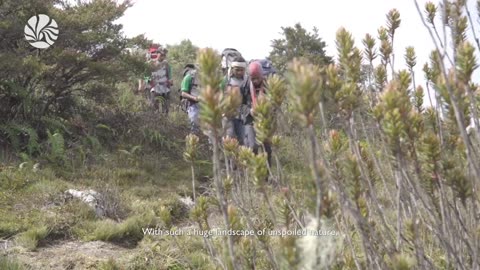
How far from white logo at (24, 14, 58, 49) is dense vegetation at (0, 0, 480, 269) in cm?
11

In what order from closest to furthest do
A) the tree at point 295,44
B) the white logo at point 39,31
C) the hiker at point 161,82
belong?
the white logo at point 39,31 < the hiker at point 161,82 < the tree at point 295,44

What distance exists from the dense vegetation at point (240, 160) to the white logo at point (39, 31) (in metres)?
0.11

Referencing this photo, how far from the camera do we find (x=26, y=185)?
5422 mm

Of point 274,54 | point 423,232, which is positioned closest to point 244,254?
point 423,232

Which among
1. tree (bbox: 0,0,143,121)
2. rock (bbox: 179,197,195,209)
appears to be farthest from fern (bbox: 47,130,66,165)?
rock (bbox: 179,197,195,209)

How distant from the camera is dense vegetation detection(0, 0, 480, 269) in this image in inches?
51.1

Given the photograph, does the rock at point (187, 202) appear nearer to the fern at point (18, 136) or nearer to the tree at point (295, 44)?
the fern at point (18, 136)

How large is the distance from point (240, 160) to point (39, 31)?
19.6 ft

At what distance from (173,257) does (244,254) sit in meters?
2.10

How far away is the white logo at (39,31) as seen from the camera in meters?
6.86

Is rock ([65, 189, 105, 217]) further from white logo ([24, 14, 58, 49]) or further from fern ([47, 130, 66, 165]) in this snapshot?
white logo ([24, 14, 58, 49])

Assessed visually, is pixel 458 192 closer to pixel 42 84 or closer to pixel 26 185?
pixel 26 185

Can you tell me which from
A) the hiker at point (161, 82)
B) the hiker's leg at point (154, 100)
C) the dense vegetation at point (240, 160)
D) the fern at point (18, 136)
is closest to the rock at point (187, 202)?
the dense vegetation at point (240, 160)

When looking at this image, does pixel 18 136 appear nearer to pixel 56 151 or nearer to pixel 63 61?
pixel 56 151
